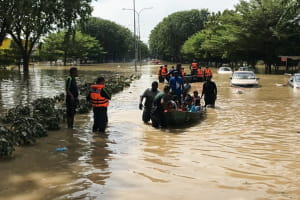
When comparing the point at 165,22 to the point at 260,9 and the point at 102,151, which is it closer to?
the point at 260,9

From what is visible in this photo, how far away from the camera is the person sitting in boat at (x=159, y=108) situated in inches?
475

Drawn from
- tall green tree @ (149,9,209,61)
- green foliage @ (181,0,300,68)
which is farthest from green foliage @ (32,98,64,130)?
tall green tree @ (149,9,209,61)

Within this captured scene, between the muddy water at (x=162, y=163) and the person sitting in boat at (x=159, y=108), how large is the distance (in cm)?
32

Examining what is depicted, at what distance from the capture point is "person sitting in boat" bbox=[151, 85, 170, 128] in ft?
39.5

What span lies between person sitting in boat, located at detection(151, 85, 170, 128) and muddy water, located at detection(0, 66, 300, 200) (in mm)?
320

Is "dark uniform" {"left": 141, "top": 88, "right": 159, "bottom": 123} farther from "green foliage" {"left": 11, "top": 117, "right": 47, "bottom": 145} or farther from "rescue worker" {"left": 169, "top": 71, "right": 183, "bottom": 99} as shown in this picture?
"green foliage" {"left": 11, "top": 117, "right": 47, "bottom": 145}

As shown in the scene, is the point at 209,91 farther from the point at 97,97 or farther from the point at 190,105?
the point at 97,97

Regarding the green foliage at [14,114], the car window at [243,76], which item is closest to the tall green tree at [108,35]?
the car window at [243,76]

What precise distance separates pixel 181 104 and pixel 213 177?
713 cm

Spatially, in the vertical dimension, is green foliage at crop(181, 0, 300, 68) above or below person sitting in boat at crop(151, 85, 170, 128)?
above

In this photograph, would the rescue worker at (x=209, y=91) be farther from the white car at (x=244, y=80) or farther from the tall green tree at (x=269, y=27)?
the tall green tree at (x=269, y=27)

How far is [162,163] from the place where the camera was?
26.8 feet

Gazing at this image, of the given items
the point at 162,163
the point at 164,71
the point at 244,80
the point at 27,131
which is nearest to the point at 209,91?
the point at 162,163

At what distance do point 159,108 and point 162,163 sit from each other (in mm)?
4083
